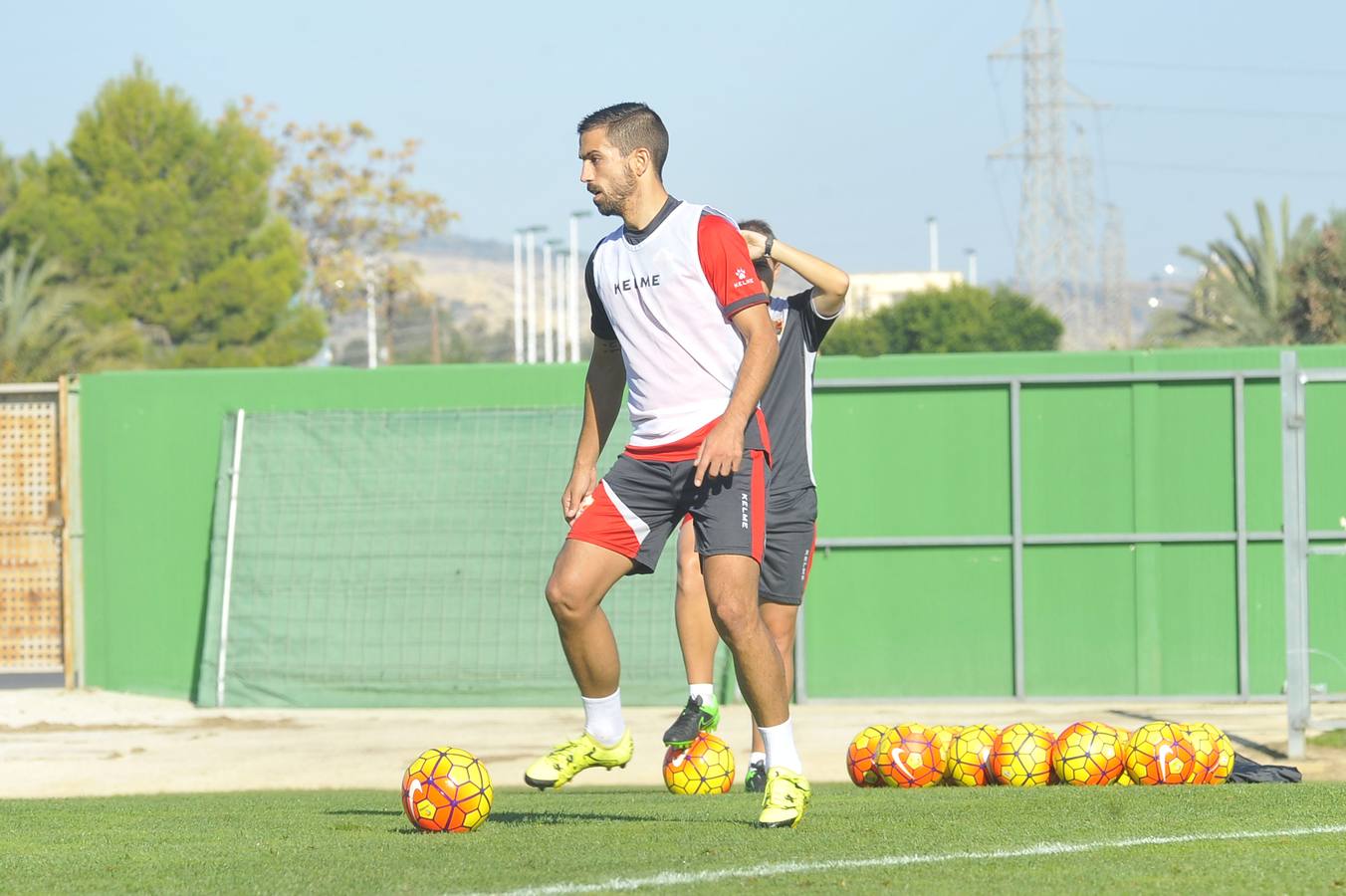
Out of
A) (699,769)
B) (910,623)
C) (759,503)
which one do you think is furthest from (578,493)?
(910,623)

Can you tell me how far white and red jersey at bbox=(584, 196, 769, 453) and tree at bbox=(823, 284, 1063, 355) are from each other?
64.1m

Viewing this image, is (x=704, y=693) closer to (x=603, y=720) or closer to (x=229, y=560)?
(x=603, y=720)

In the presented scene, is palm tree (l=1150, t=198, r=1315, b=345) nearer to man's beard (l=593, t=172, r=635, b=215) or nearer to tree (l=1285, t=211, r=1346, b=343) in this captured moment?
tree (l=1285, t=211, r=1346, b=343)

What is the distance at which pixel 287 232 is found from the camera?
170ft

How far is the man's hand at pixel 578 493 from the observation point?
5.90 m

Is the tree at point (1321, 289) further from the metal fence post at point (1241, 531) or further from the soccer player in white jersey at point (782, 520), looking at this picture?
the soccer player in white jersey at point (782, 520)

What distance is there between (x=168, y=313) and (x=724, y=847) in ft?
147

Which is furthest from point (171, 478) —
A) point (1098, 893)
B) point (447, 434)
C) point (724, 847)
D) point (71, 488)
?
point (1098, 893)

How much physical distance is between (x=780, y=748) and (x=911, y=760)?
2248mm

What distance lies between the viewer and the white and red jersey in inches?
222

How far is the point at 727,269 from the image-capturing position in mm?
5621

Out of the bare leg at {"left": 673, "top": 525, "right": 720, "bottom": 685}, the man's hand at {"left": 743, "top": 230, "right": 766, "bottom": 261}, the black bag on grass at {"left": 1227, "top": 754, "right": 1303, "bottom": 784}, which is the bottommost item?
the black bag on grass at {"left": 1227, "top": 754, "right": 1303, "bottom": 784}

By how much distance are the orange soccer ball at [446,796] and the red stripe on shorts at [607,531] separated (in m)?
0.88

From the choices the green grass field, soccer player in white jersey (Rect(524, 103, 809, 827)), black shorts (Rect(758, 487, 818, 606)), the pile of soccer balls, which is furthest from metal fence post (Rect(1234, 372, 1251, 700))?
soccer player in white jersey (Rect(524, 103, 809, 827))
